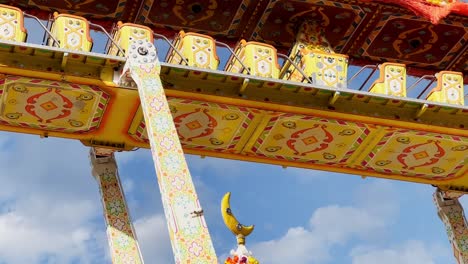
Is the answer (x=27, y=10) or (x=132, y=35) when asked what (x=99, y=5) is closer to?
(x=27, y=10)

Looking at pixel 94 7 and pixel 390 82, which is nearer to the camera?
pixel 390 82

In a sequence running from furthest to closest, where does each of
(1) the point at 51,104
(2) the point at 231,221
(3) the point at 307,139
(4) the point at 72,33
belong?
(3) the point at 307,139 < (1) the point at 51,104 < (4) the point at 72,33 < (2) the point at 231,221

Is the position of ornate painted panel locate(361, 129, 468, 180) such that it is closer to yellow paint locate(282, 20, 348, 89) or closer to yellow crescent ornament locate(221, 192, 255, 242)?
yellow paint locate(282, 20, 348, 89)

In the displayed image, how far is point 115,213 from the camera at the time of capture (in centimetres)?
2095

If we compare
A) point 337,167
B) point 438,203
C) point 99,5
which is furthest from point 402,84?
point 99,5

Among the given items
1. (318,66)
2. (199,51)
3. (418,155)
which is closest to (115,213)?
(199,51)

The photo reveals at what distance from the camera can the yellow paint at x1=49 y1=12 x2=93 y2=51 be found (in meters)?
19.2

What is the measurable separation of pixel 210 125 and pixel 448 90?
15.3 ft

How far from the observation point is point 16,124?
20609mm

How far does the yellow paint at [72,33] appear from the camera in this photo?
19172 millimetres

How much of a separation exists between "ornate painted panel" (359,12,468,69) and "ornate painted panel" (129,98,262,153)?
4200 mm

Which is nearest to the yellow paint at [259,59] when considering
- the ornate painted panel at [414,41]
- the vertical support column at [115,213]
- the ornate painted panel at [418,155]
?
the ornate painted panel at [418,155]

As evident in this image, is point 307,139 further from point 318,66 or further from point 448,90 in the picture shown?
point 448,90

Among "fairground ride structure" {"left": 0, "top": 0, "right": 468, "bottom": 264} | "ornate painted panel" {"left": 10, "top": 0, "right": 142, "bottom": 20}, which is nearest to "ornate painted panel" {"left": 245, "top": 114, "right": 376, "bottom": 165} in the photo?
"fairground ride structure" {"left": 0, "top": 0, "right": 468, "bottom": 264}
